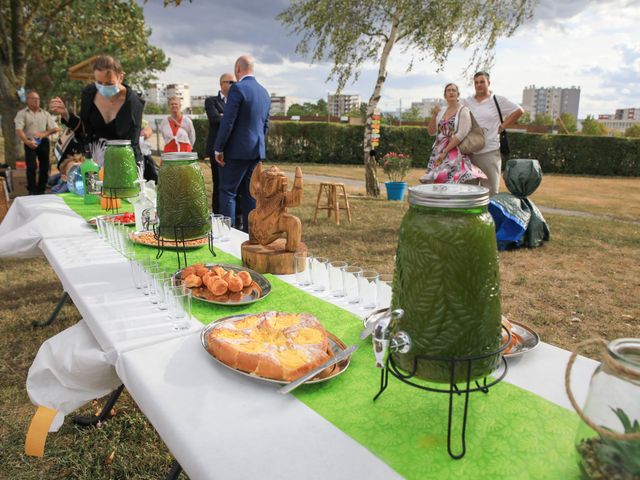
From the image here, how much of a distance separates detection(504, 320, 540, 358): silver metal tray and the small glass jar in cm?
49

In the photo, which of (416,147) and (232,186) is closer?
(232,186)

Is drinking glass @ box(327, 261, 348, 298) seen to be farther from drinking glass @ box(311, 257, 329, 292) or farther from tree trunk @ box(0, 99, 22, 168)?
tree trunk @ box(0, 99, 22, 168)

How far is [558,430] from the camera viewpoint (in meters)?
0.99

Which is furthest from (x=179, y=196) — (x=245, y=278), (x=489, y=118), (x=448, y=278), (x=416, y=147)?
(x=416, y=147)

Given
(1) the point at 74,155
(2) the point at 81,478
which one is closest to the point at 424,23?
(1) the point at 74,155

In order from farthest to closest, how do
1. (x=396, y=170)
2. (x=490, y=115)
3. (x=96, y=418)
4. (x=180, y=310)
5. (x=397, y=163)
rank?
(x=396, y=170) → (x=397, y=163) → (x=490, y=115) → (x=96, y=418) → (x=180, y=310)

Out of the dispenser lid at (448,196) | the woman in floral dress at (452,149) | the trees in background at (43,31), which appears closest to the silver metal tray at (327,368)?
the dispenser lid at (448,196)

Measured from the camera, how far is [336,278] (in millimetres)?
1799

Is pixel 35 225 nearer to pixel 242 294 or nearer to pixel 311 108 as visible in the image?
pixel 242 294

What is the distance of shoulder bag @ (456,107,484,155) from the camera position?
5.61 m

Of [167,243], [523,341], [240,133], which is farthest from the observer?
[240,133]

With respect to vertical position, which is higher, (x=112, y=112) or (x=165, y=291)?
(x=112, y=112)

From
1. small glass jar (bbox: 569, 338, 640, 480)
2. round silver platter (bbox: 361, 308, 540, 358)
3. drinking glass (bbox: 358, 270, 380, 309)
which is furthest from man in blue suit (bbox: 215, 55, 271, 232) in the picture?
small glass jar (bbox: 569, 338, 640, 480)

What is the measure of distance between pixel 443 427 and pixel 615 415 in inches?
14.7
